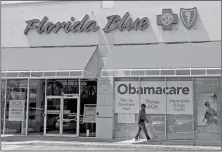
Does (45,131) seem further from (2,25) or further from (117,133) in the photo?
(2,25)

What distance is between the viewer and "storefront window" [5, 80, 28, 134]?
19.8 m

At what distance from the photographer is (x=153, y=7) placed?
1827cm

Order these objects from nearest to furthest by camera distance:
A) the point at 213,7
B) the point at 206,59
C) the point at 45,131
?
1. the point at 206,59
2. the point at 213,7
3. the point at 45,131

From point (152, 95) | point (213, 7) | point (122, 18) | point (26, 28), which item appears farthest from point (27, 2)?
point (213, 7)

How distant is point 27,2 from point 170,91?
9171mm

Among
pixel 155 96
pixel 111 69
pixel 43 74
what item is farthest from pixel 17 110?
pixel 155 96

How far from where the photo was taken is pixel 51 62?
18047 millimetres

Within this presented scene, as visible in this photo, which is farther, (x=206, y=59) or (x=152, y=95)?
(x=152, y=95)

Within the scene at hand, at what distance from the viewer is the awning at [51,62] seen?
57.2 feet

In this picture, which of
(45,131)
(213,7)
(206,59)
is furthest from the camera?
(45,131)

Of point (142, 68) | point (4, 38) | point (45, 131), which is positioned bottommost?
point (45, 131)

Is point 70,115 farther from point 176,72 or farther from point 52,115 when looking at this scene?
point 176,72

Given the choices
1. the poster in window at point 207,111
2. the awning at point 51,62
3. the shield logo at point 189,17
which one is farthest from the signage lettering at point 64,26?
the poster in window at point 207,111

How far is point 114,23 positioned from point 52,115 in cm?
593
